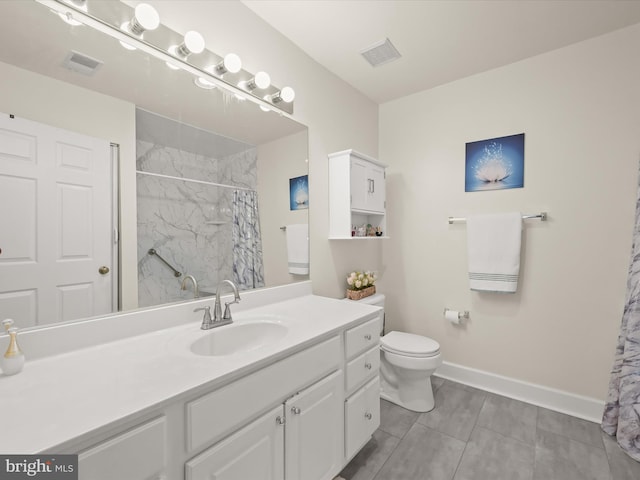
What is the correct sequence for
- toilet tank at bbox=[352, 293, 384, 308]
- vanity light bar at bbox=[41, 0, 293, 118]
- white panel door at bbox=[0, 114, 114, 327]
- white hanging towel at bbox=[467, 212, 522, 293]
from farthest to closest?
toilet tank at bbox=[352, 293, 384, 308] → white hanging towel at bbox=[467, 212, 522, 293] → vanity light bar at bbox=[41, 0, 293, 118] → white panel door at bbox=[0, 114, 114, 327]

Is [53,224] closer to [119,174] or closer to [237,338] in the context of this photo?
[119,174]

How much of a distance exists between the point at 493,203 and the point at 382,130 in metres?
1.22

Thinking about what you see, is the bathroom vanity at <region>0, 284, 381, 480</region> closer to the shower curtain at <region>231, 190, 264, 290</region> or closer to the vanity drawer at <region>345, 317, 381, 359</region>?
the vanity drawer at <region>345, 317, 381, 359</region>

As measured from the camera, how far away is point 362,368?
1528mm

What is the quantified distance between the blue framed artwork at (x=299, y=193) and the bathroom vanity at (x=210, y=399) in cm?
72

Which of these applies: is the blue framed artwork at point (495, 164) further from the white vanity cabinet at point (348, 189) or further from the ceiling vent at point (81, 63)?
the ceiling vent at point (81, 63)

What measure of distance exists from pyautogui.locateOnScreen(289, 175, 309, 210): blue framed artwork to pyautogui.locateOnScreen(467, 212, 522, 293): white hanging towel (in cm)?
130

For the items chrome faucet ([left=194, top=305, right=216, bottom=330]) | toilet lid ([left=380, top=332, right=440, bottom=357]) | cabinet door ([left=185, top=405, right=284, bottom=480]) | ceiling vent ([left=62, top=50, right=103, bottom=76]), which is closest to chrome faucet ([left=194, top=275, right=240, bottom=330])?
chrome faucet ([left=194, top=305, right=216, bottom=330])

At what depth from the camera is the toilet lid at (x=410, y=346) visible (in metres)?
2.00

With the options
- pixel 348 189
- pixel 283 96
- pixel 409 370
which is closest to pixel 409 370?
pixel 409 370

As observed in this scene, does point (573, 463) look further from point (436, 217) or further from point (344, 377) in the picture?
point (436, 217)

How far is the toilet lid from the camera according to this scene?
6.56ft

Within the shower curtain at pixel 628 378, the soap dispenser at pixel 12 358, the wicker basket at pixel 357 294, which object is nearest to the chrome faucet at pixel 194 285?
the soap dispenser at pixel 12 358

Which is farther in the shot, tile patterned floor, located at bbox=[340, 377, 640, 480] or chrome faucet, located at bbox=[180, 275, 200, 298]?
tile patterned floor, located at bbox=[340, 377, 640, 480]
